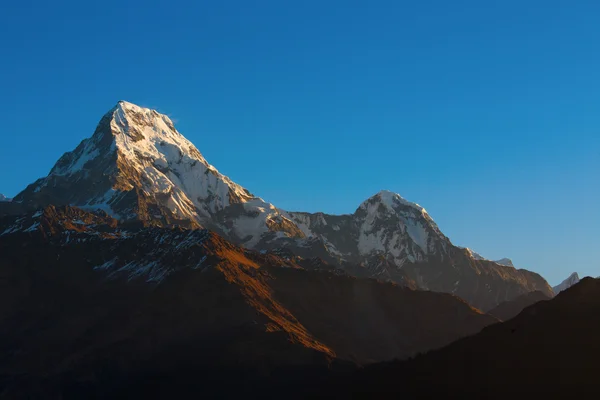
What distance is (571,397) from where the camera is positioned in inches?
7328

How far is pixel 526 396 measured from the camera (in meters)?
197

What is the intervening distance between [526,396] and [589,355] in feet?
53.8

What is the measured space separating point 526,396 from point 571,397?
12.6 meters

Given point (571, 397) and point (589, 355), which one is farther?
point (589, 355)

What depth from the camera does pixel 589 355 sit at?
655 ft

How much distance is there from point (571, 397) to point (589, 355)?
1658cm
